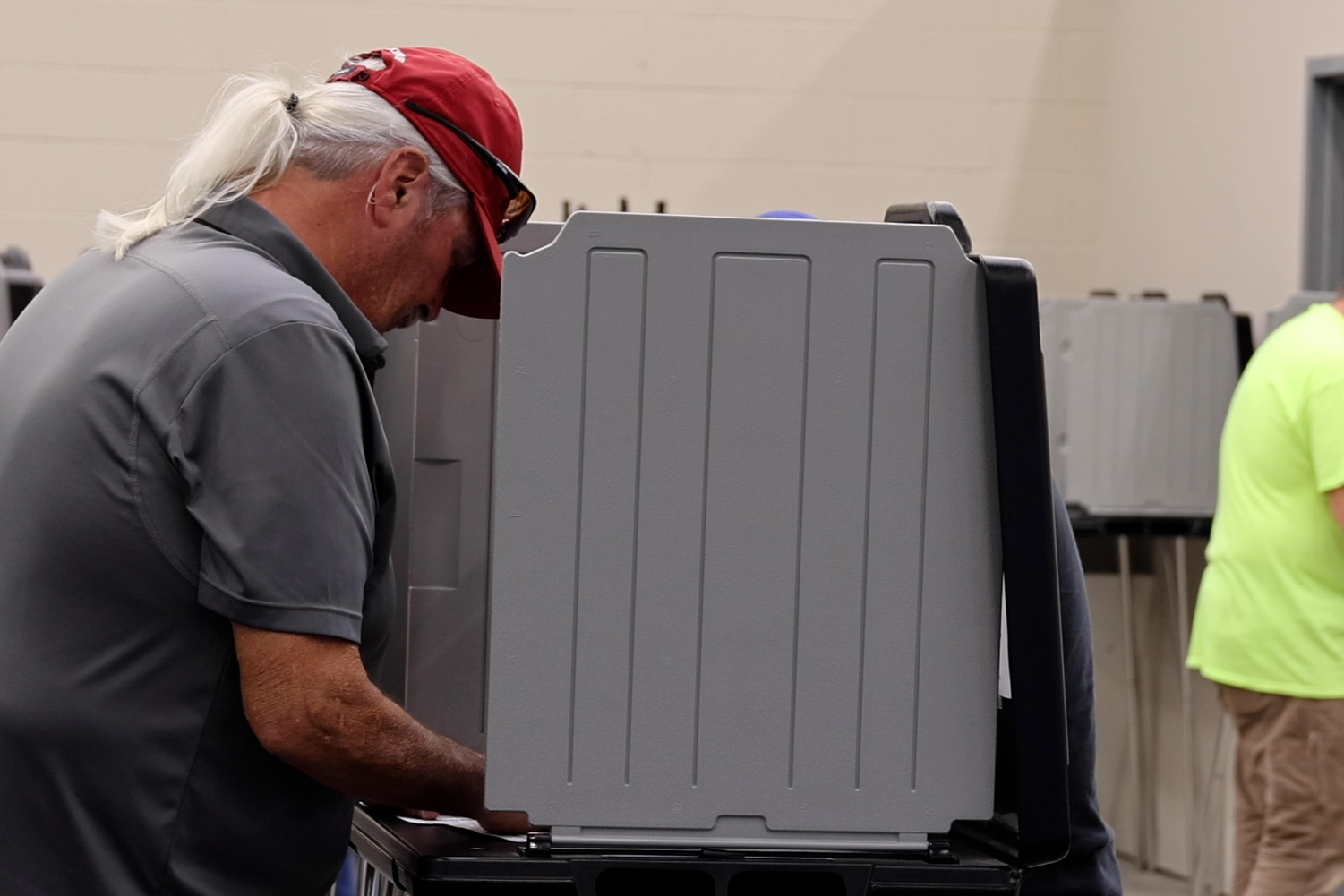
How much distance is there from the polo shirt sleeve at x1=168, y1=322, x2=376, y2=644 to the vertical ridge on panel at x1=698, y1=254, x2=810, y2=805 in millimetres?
235

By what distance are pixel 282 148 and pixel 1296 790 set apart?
2.02 meters

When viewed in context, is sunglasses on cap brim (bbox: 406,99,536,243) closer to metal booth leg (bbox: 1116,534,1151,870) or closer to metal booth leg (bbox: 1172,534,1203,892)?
metal booth leg (bbox: 1172,534,1203,892)

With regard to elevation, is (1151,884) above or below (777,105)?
below

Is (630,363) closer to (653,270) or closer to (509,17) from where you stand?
(653,270)

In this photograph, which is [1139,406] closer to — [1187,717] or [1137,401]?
[1137,401]

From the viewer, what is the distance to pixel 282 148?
113cm

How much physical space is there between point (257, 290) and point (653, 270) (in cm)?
27

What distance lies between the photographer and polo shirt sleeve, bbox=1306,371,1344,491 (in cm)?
244

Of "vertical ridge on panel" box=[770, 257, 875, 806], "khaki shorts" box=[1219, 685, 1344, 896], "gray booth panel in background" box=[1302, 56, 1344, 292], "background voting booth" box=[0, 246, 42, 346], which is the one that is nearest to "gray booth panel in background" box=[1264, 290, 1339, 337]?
"gray booth panel in background" box=[1302, 56, 1344, 292]

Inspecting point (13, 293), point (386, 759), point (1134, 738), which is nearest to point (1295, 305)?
point (1134, 738)

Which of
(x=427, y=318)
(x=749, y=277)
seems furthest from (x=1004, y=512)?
(x=427, y=318)

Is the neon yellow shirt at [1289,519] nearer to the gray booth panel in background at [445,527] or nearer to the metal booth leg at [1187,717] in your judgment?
the metal booth leg at [1187,717]

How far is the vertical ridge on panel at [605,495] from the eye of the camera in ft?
3.04

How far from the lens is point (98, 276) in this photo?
1.09 m
